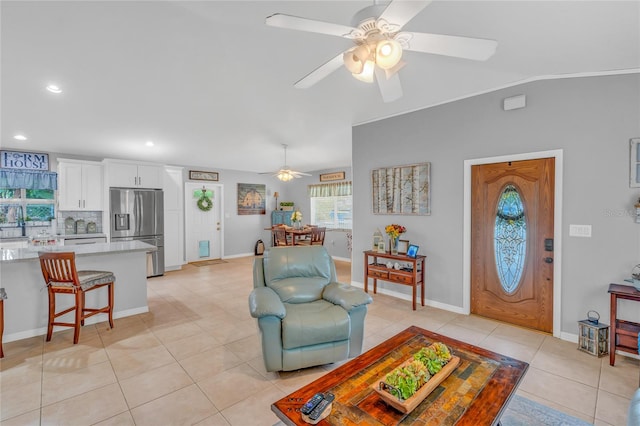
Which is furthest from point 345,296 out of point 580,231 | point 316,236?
point 316,236

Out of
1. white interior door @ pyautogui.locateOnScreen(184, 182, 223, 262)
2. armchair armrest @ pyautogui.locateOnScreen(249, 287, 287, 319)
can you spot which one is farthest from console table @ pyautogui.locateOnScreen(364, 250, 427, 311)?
white interior door @ pyautogui.locateOnScreen(184, 182, 223, 262)

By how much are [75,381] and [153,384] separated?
63cm

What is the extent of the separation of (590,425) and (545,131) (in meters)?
2.56

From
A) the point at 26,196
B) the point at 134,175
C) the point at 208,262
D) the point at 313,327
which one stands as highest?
the point at 134,175

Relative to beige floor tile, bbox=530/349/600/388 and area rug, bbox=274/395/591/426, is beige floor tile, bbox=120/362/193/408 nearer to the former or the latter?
area rug, bbox=274/395/591/426

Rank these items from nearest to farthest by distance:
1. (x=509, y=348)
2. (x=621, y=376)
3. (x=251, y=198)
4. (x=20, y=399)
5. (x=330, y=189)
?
(x=20, y=399) → (x=621, y=376) → (x=509, y=348) → (x=330, y=189) → (x=251, y=198)

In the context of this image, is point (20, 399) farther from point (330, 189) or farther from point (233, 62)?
point (330, 189)

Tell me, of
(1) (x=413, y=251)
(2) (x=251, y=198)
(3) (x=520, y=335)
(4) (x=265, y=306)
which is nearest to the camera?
(4) (x=265, y=306)

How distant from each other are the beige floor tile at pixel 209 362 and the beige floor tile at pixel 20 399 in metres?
0.93

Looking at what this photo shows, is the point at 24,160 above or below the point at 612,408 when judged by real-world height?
above

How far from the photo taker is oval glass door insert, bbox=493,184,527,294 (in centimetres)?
315

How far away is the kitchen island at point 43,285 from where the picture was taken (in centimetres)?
292

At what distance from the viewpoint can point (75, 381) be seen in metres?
2.23

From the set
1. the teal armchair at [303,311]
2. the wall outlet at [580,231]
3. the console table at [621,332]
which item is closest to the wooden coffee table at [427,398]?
the teal armchair at [303,311]
